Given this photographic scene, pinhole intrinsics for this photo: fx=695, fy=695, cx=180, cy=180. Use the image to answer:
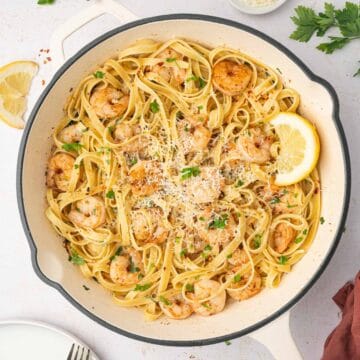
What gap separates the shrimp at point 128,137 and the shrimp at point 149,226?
31cm

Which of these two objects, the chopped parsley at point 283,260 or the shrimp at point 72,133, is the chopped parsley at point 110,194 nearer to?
the shrimp at point 72,133

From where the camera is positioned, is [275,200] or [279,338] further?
[275,200]

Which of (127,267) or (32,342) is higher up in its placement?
(127,267)

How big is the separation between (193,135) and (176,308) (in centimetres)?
86

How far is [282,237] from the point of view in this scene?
3.44 m

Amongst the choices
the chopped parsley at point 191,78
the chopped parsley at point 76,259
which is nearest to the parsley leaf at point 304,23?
the chopped parsley at point 191,78

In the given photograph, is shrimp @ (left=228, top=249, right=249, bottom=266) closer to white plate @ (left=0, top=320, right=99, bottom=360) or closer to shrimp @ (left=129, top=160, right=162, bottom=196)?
shrimp @ (left=129, top=160, right=162, bottom=196)

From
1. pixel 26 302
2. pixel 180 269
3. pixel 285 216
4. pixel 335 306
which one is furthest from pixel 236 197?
pixel 26 302

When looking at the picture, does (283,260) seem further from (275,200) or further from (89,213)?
(89,213)

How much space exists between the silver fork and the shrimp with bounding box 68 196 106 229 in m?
0.69

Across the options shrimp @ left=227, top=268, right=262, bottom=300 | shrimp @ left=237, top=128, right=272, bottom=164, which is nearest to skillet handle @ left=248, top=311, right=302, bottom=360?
shrimp @ left=227, top=268, right=262, bottom=300

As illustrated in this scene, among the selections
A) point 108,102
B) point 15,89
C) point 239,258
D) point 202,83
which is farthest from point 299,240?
point 15,89

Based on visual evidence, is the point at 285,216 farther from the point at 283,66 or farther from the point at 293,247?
the point at 283,66

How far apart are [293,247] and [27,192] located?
133 centimetres
